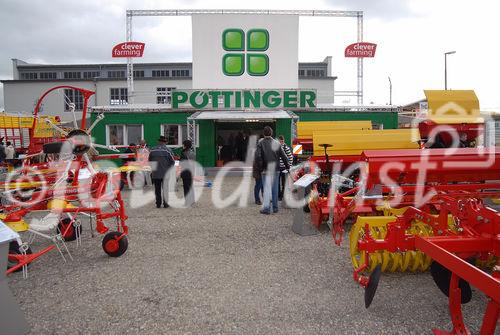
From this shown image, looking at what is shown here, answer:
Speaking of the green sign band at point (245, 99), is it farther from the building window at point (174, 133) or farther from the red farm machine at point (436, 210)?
the red farm machine at point (436, 210)

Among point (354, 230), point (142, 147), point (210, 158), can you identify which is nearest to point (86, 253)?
point (354, 230)

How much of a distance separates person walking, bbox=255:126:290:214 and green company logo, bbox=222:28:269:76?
10782 mm

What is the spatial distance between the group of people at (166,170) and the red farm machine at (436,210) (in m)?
3.57

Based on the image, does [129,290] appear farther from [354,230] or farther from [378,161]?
[378,161]

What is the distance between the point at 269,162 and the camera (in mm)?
8719

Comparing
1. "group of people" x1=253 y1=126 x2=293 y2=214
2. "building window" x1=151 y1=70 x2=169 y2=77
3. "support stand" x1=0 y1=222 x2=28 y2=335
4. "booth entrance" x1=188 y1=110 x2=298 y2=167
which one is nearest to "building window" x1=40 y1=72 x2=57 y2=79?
"building window" x1=151 y1=70 x2=169 y2=77

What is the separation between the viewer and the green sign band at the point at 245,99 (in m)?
17.2

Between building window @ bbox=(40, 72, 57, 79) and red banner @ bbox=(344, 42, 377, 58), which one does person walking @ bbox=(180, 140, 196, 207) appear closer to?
red banner @ bbox=(344, 42, 377, 58)

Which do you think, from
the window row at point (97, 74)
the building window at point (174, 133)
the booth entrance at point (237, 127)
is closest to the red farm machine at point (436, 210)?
the booth entrance at point (237, 127)

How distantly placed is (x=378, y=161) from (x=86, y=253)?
14.3 ft

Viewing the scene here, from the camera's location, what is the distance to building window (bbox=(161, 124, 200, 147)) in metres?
18.4

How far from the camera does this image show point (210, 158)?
18.3 metres

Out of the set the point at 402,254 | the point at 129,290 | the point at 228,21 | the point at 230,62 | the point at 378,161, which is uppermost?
the point at 228,21

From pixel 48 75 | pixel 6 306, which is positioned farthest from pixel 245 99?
pixel 48 75
